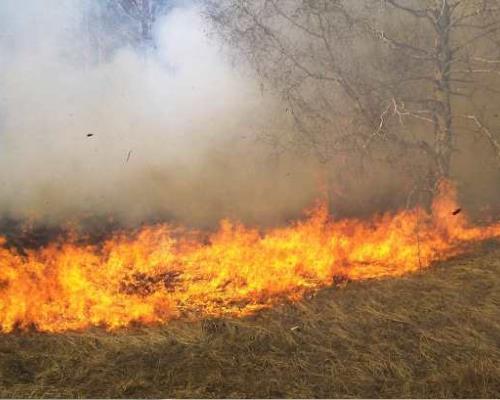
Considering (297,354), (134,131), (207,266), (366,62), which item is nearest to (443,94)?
(366,62)

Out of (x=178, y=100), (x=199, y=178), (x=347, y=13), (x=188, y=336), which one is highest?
(x=347, y=13)

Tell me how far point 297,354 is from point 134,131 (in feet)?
15.4

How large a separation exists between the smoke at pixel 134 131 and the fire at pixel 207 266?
895mm

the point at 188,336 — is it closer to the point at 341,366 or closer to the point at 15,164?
the point at 341,366

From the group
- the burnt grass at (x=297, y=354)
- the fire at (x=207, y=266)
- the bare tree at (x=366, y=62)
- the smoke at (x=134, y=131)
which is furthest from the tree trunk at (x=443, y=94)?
the burnt grass at (x=297, y=354)

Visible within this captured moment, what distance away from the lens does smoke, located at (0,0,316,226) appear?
24.1ft

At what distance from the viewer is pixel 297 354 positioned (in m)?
4.64

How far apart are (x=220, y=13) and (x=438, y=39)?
10.5ft

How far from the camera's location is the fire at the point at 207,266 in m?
5.48

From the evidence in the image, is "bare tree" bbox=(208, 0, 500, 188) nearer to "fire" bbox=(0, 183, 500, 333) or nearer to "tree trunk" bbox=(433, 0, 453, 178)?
"tree trunk" bbox=(433, 0, 453, 178)

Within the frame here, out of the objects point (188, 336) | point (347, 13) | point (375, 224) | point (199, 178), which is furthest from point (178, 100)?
point (188, 336)

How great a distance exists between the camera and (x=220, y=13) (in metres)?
7.96

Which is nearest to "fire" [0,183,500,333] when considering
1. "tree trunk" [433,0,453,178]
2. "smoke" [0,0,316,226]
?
"tree trunk" [433,0,453,178]

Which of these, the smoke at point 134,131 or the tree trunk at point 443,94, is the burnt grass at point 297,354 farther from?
the smoke at point 134,131
